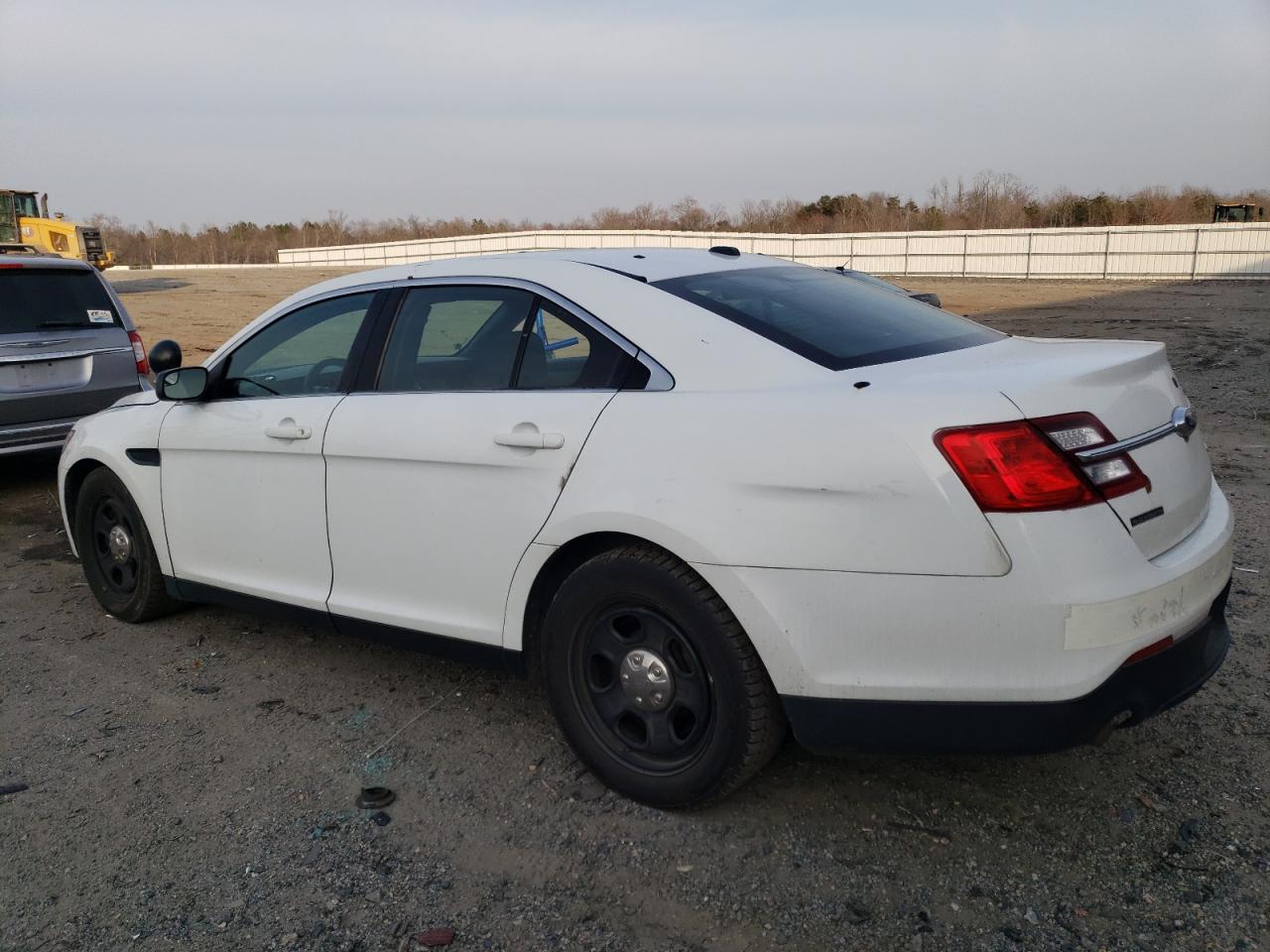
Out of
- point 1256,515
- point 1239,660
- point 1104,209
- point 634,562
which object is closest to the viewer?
point 634,562

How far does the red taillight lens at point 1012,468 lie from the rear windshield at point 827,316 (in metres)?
0.52

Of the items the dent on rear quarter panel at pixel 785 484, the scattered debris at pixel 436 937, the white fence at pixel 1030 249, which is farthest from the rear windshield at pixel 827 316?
the white fence at pixel 1030 249

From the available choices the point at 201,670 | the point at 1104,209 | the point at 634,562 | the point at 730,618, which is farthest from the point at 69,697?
the point at 1104,209

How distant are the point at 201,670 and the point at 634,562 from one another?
2388mm

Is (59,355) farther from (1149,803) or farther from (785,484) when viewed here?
(1149,803)

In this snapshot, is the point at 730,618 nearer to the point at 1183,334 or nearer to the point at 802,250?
the point at 1183,334

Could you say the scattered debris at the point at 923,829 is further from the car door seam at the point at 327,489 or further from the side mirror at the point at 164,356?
the side mirror at the point at 164,356

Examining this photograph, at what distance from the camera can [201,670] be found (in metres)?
4.38

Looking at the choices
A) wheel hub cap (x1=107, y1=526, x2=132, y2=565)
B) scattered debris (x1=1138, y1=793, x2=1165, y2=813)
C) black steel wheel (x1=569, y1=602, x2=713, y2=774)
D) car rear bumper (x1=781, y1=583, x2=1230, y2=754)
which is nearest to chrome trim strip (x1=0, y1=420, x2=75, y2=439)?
wheel hub cap (x1=107, y1=526, x2=132, y2=565)

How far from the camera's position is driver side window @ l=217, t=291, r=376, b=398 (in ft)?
13.1

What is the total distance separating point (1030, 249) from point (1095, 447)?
35.4 m

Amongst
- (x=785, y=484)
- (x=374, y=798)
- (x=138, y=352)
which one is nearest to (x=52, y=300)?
(x=138, y=352)

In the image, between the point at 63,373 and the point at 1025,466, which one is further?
the point at 63,373

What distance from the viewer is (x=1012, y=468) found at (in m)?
2.47
